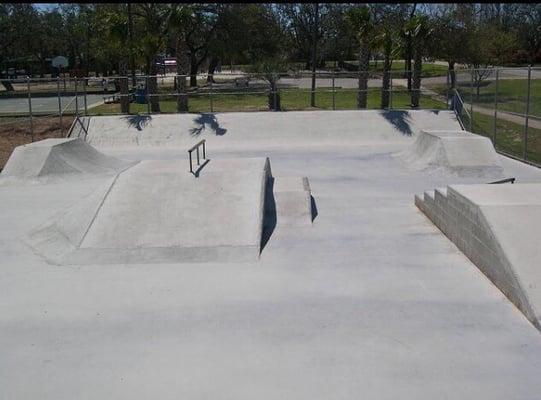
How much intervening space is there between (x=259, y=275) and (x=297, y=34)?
2068 inches

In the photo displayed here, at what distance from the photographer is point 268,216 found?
10547 millimetres

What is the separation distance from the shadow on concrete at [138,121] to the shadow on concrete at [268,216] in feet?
35.9

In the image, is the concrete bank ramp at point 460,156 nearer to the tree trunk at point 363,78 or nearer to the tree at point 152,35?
the tree trunk at point 363,78

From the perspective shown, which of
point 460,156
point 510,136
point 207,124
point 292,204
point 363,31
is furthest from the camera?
point 363,31

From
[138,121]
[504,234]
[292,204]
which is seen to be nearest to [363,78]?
[138,121]

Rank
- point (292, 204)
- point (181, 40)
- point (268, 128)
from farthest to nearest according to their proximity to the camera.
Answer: point (181, 40), point (268, 128), point (292, 204)

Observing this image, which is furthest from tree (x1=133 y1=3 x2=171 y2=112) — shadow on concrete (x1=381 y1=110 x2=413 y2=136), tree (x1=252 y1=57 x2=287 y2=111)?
shadow on concrete (x1=381 y1=110 x2=413 y2=136)

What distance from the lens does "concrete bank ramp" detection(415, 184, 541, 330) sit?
6.45 metres

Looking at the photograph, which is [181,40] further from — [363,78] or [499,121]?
[499,121]

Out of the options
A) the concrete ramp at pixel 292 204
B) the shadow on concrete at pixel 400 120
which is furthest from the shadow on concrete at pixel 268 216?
the shadow on concrete at pixel 400 120

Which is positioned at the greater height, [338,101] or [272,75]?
[272,75]

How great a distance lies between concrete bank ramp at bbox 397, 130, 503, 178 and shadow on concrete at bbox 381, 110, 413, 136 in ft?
17.2

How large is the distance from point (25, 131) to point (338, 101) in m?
15.8

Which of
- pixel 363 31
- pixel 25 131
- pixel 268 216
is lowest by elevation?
pixel 268 216
